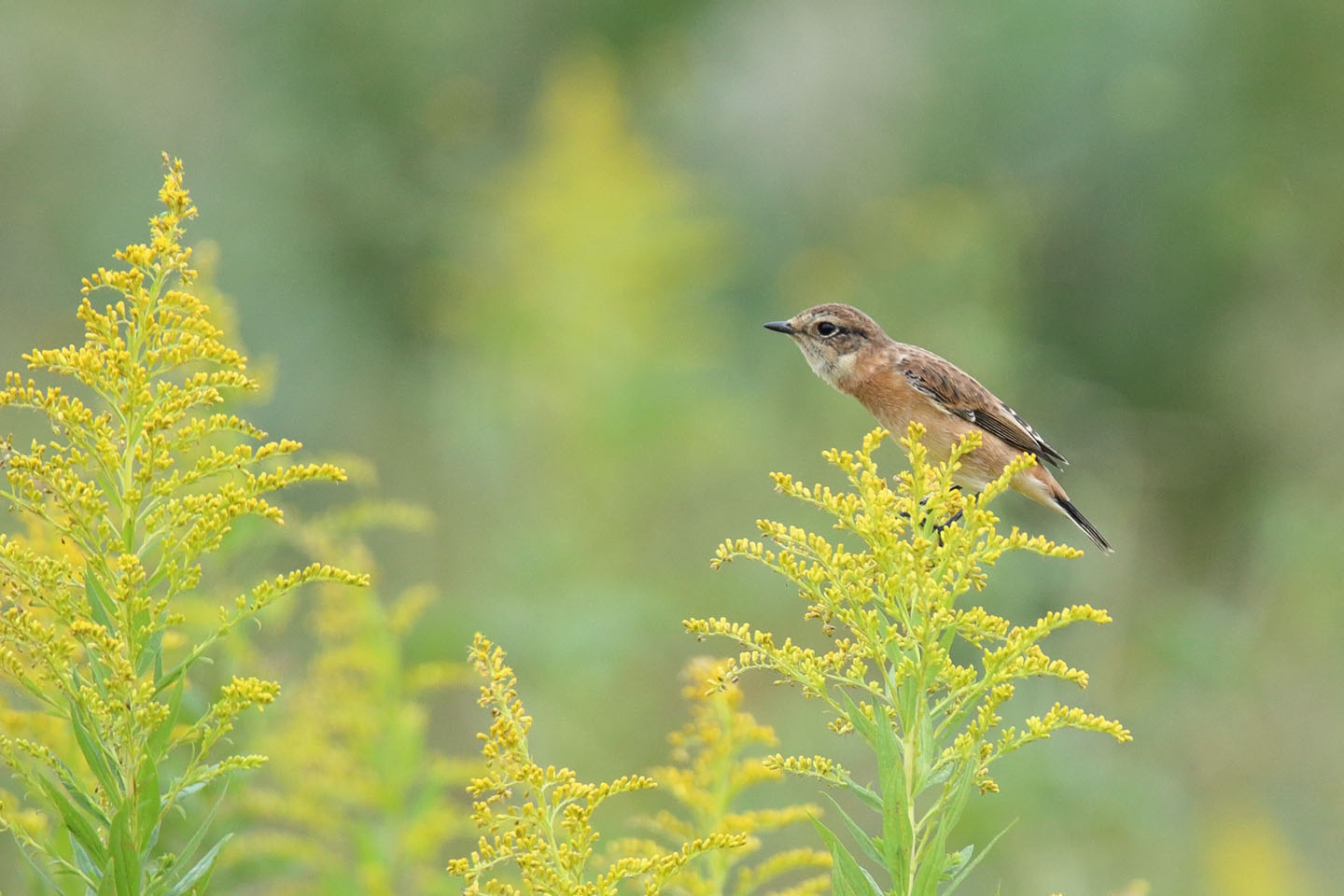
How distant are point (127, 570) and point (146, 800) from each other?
17.5 inches

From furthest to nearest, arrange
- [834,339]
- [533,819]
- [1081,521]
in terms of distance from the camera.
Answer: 1. [834,339]
2. [1081,521]
3. [533,819]

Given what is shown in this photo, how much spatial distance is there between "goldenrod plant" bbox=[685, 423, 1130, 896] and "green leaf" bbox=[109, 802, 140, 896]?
44.5 inches

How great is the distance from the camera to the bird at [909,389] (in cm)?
631

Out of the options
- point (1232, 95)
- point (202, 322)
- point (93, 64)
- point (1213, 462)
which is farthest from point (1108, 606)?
point (93, 64)

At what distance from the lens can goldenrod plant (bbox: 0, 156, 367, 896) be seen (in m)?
2.95

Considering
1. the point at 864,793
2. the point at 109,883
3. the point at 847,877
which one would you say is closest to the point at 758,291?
the point at 864,793

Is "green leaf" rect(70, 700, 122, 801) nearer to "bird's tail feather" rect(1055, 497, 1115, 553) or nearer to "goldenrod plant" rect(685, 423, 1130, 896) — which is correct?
"goldenrod plant" rect(685, 423, 1130, 896)

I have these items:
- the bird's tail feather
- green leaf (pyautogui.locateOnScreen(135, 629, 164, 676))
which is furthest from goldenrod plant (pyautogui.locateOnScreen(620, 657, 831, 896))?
the bird's tail feather

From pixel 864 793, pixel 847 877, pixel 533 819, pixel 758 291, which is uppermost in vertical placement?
pixel 758 291

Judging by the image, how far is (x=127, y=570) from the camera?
2936mm

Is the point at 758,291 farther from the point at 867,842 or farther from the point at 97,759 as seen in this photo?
the point at 97,759

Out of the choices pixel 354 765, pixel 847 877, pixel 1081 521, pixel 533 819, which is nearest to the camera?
pixel 847 877

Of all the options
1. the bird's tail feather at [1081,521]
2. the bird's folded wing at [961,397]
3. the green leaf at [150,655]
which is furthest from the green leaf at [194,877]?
the bird's folded wing at [961,397]

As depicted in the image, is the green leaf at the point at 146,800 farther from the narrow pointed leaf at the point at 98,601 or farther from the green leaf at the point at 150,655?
the narrow pointed leaf at the point at 98,601
